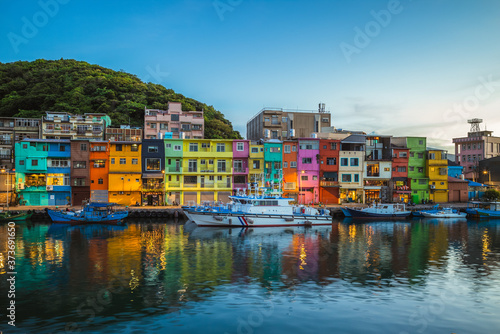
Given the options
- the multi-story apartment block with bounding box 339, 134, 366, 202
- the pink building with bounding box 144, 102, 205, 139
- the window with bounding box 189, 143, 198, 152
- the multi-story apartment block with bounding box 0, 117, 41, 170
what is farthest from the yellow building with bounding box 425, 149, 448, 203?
the multi-story apartment block with bounding box 0, 117, 41, 170

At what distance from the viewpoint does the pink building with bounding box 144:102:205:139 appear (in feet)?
258

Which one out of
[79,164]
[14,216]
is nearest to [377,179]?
[79,164]

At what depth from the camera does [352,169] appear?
220 feet

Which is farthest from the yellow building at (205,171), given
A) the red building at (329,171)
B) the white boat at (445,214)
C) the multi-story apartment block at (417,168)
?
the multi-story apartment block at (417,168)

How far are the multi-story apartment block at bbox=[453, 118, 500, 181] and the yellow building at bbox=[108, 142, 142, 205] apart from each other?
7858cm

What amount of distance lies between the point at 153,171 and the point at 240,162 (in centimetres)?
1484

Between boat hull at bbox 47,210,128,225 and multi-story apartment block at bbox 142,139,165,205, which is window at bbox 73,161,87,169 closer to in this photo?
multi-story apartment block at bbox 142,139,165,205

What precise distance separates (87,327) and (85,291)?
16.1ft

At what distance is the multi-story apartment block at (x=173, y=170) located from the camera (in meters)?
61.1

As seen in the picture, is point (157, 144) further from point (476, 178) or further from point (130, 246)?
point (476, 178)

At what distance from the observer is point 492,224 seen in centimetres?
5259

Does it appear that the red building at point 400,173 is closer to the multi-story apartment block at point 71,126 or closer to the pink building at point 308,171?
the pink building at point 308,171

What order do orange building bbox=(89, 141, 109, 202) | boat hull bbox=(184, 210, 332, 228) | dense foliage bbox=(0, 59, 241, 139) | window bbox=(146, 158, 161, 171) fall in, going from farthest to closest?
dense foliage bbox=(0, 59, 241, 139) < window bbox=(146, 158, 161, 171) < orange building bbox=(89, 141, 109, 202) < boat hull bbox=(184, 210, 332, 228)

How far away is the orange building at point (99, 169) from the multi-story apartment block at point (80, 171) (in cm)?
70
